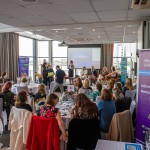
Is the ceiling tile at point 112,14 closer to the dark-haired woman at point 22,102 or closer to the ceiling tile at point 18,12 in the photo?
the ceiling tile at point 18,12

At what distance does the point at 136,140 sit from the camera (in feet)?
12.2

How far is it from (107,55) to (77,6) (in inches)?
391

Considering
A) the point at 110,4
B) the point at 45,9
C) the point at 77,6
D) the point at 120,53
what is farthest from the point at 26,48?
the point at 110,4

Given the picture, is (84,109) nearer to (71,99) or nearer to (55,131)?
(55,131)

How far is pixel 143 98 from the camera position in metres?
3.71

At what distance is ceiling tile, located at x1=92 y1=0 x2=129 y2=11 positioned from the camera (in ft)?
13.5

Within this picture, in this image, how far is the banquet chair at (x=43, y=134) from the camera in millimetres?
2850

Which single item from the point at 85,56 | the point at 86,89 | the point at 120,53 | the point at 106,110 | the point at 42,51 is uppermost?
the point at 42,51

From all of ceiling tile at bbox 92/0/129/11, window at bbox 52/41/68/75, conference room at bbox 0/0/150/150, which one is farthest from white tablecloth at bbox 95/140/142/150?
window at bbox 52/41/68/75

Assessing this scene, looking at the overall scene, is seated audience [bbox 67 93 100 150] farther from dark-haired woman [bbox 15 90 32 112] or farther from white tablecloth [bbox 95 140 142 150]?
dark-haired woman [bbox 15 90 32 112]

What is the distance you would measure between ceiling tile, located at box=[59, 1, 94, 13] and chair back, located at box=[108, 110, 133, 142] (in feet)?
8.24

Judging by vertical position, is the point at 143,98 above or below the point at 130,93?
above

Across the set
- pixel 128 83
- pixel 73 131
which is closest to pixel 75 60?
pixel 128 83

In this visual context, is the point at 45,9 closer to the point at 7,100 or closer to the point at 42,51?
the point at 7,100
